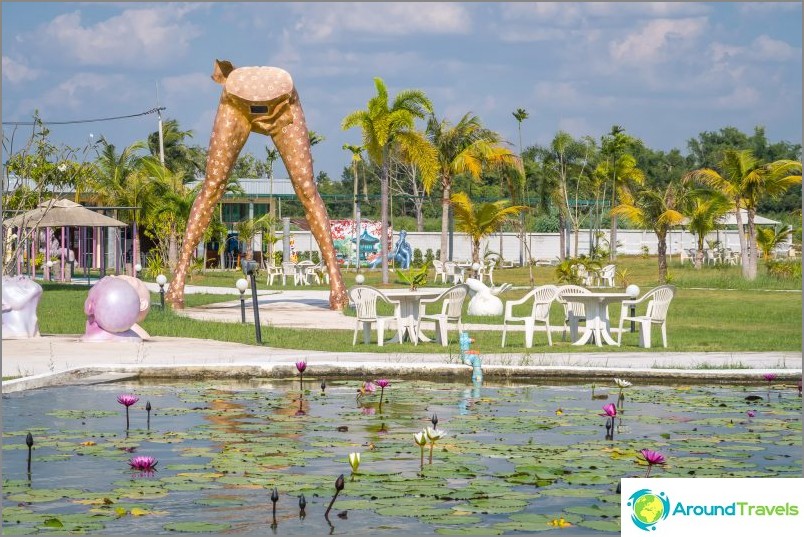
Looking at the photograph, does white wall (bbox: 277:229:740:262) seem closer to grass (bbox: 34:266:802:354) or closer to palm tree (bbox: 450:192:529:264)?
palm tree (bbox: 450:192:529:264)

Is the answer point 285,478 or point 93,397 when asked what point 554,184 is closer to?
point 93,397

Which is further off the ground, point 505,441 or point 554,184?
point 554,184

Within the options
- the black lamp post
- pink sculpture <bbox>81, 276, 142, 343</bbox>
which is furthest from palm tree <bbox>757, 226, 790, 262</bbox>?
pink sculpture <bbox>81, 276, 142, 343</bbox>

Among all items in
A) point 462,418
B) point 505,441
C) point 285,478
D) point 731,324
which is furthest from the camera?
point 731,324

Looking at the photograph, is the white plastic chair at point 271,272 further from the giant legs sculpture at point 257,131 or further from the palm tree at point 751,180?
the palm tree at point 751,180

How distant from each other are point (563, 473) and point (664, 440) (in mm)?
1670

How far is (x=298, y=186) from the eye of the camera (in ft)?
86.1

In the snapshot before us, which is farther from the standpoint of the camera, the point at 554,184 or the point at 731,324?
the point at 554,184

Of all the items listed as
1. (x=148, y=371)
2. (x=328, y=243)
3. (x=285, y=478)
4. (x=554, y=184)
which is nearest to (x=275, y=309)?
Result: (x=328, y=243)

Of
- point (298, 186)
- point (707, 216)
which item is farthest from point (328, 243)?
point (707, 216)

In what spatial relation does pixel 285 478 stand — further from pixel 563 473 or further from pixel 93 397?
pixel 93 397

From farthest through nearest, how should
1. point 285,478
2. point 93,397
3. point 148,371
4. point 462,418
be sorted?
point 148,371 → point 93,397 → point 462,418 → point 285,478

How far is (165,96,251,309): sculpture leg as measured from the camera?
84.3ft

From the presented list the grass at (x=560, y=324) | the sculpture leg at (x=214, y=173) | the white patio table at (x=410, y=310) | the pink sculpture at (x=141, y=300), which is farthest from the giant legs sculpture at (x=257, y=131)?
the white patio table at (x=410, y=310)
